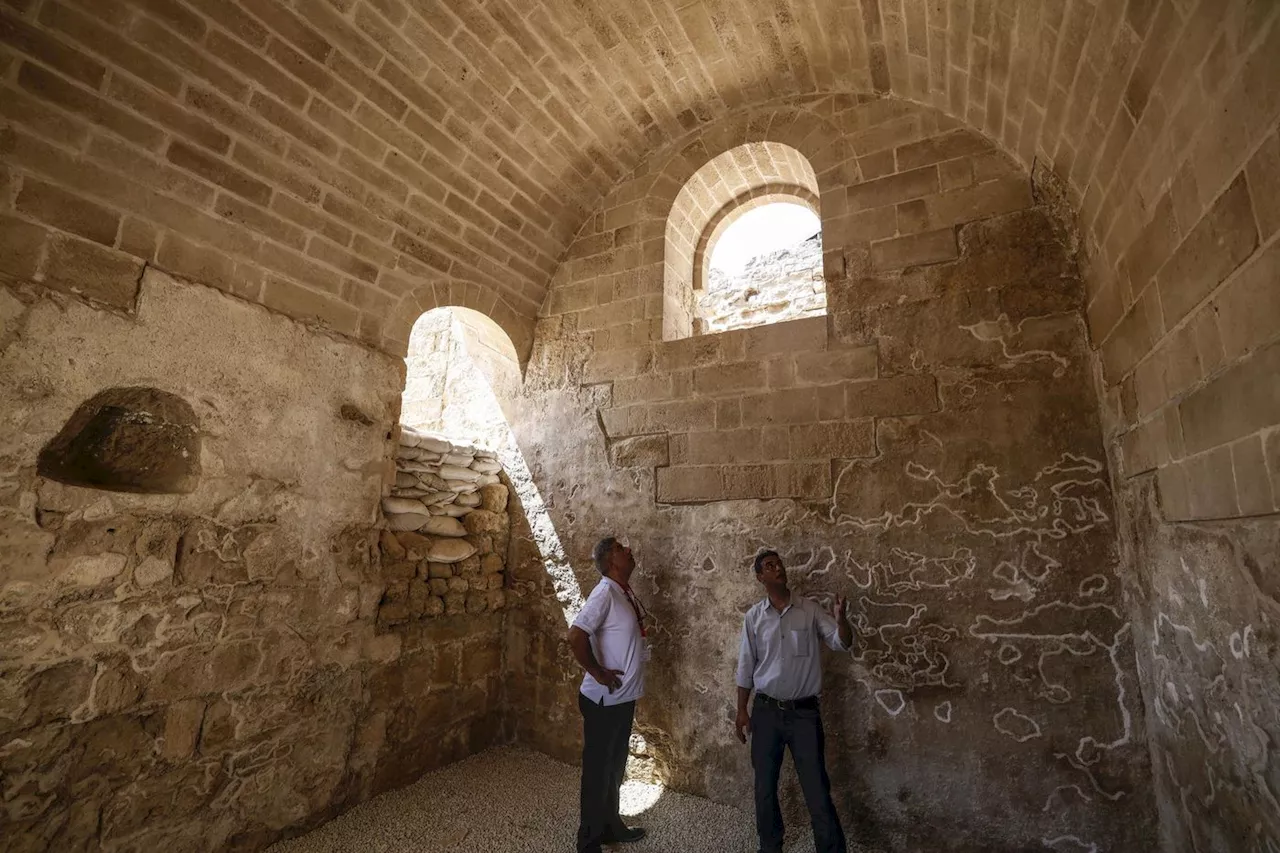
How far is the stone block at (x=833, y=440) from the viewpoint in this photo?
343 centimetres

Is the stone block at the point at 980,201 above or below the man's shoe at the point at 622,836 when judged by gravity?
above

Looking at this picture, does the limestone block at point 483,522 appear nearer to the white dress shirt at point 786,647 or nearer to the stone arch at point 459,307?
the stone arch at point 459,307

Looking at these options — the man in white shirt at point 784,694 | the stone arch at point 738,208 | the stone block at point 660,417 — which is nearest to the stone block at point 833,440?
the stone block at point 660,417

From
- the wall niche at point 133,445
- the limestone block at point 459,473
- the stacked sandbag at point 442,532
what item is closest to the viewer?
the wall niche at point 133,445

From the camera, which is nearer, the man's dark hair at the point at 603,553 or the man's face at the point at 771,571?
the man's face at the point at 771,571

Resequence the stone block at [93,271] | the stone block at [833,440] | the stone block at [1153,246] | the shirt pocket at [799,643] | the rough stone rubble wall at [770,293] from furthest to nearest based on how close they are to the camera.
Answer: the rough stone rubble wall at [770,293]
the stone block at [833,440]
the shirt pocket at [799,643]
the stone block at [93,271]
the stone block at [1153,246]

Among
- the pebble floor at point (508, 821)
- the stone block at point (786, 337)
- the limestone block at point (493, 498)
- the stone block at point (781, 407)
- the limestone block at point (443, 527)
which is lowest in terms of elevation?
the pebble floor at point (508, 821)

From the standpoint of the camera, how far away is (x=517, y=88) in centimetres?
369

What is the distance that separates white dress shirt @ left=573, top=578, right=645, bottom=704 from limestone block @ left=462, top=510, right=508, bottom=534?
1.49 metres

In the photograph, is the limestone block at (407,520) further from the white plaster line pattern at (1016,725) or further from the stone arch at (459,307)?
the white plaster line pattern at (1016,725)

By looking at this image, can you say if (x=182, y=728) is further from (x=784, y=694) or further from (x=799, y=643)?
(x=799, y=643)

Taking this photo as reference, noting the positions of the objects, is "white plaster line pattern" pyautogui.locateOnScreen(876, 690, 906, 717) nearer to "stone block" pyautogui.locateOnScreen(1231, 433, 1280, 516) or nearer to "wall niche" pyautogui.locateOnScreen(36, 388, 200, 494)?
"stone block" pyautogui.locateOnScreen(1231, 433, 1280, 516)

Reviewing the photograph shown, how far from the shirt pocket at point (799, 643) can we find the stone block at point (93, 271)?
137 inches

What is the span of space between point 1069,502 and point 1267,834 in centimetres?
146
